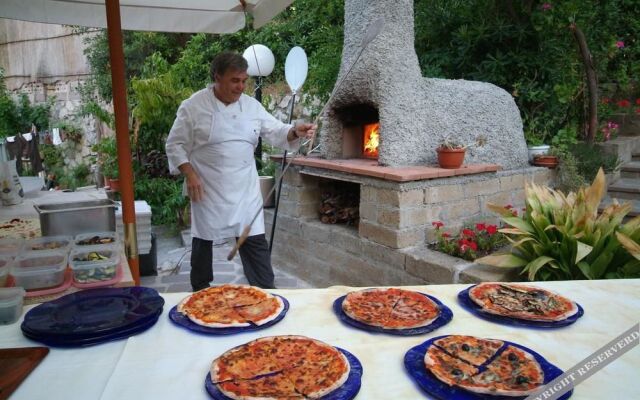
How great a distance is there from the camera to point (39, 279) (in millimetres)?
1706

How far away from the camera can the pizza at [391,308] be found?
143 cm

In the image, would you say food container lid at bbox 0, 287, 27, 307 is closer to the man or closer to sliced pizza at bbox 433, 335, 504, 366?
sliced pizza at bbox 433, 335, 504, 366

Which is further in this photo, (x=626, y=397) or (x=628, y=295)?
(x=628, y=295)

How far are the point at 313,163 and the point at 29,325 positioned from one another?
10.5 ft

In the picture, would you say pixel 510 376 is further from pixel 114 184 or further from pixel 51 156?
pixel 51 156

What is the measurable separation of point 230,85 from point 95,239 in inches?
55.5

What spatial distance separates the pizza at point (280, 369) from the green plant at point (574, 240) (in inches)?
75.9

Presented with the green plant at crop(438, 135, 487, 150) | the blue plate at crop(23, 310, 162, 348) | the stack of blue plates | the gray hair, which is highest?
the gray hair

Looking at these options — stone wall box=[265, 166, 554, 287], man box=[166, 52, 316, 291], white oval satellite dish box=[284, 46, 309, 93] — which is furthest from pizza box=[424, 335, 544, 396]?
white oval satellite dish box=[284, 46, 309, 93]

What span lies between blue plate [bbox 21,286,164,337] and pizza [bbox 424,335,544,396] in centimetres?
87

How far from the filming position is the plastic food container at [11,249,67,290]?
169 cm

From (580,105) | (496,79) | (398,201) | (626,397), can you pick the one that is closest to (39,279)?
(626,397)

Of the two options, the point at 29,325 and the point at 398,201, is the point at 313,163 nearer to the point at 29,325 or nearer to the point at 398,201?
the point at 398,201

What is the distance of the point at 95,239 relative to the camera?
2143mm
